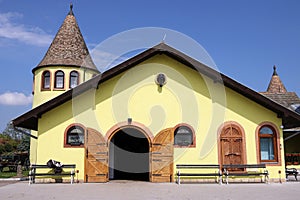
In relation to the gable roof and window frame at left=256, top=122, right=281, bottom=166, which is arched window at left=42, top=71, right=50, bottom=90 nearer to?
the gable roof

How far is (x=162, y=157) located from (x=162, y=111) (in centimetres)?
199

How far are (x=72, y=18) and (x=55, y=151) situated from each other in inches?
505

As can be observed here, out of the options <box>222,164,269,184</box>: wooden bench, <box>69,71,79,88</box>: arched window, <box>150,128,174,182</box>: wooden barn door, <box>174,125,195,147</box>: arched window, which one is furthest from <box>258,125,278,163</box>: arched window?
<box>69,71,79,88</box>: arched window

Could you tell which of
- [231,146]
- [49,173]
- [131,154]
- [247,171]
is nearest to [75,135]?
[49,173]

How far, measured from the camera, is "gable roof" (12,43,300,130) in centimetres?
1403

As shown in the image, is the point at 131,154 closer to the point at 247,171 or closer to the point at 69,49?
the point at 69,49

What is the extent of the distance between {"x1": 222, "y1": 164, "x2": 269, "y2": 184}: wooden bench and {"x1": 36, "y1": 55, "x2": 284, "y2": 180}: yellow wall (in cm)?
37

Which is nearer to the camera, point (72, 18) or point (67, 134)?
point (67, 134)

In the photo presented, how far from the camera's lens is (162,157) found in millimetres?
14375

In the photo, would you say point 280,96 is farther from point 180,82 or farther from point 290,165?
point 180,82

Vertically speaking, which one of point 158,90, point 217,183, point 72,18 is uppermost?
point 72,18

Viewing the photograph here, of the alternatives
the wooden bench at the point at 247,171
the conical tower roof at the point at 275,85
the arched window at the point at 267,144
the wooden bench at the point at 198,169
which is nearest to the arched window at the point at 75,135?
the wooden bench at the point at 198,169

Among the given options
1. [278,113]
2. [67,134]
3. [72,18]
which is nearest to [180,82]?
[278,113]

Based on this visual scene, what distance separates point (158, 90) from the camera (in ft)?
49.1
